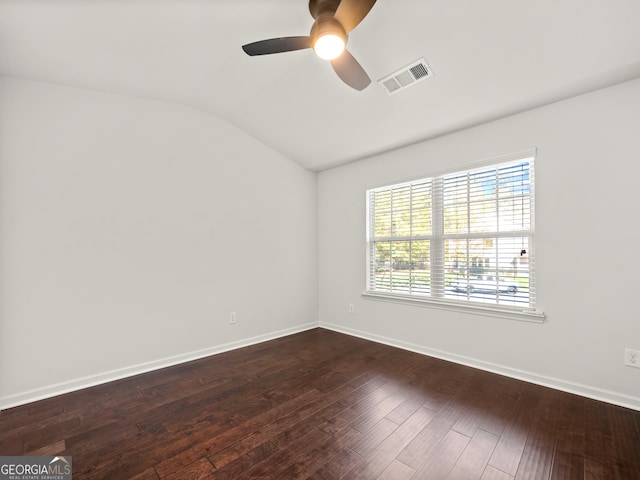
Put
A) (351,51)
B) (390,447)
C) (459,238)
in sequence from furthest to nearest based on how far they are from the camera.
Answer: (459,238), (351,51), (390,447)

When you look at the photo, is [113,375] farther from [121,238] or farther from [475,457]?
[475,457]

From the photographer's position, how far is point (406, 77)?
8.04 ft

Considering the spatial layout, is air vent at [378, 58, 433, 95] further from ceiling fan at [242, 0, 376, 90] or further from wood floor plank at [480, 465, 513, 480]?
wood floor plank at [480, 465, 513, 480]

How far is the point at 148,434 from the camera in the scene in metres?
1.87

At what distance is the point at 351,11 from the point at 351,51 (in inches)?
31.5

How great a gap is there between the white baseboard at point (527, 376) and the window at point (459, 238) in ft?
1.84

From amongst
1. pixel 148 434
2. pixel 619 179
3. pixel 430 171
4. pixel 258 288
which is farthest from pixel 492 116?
pixel 148 434

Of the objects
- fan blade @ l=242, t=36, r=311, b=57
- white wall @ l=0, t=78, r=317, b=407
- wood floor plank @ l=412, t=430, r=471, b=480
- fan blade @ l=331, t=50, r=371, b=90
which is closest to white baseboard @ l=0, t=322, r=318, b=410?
white wall @ l=0, t=78, r=317, b=407

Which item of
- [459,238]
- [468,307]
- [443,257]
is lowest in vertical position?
[468,307]

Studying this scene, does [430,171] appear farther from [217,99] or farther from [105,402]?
[105,402]

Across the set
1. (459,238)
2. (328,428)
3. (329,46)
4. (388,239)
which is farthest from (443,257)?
(329,46)

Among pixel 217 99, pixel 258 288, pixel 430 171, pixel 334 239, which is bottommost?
pixel 258 288

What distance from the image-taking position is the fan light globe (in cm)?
165

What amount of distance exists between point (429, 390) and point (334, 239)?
2.41 m
